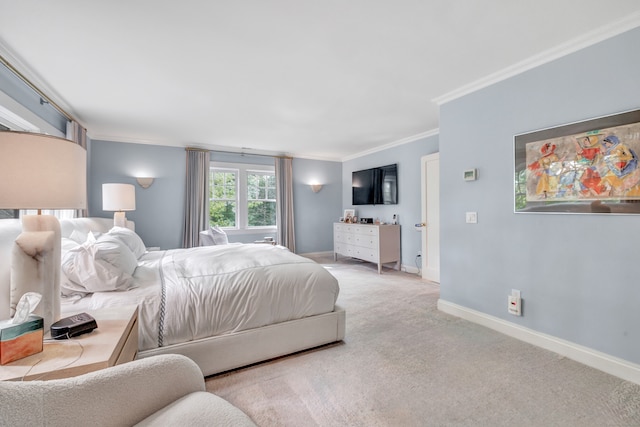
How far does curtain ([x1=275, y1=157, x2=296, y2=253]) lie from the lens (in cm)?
602

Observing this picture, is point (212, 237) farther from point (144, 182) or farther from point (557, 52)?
point (557, 52)

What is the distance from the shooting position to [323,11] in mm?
1812

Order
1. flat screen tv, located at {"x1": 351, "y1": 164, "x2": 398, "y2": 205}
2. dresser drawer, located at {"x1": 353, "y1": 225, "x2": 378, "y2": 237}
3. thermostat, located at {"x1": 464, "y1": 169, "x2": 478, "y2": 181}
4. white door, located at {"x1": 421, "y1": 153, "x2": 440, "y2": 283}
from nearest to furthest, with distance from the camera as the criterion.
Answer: thermostat, located at {"x1": 464, "y1": 169, "x2": 478, "y2": 181}
white door, located at {"x1": 421, "y1": 153, "x2": 440, "y2": 283}
dresser drawer, located at {"x1": 353, "y1": 225, "x2": 378, "y2": 237}
flat screen tv, located at {"x1": 351, "y1": 164, "x2": 398, "y2": 205}

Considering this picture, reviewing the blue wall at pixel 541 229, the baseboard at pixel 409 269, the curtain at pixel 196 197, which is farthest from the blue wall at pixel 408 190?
the curtain at pixel 196 197

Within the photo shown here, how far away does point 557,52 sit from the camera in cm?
224

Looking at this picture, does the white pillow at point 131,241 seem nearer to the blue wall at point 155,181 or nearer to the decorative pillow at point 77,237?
the decorative pillow at point 77,237

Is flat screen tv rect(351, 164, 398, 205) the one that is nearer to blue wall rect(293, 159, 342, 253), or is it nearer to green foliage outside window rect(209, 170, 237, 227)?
blue wall rect(293, 159, 342, 253)

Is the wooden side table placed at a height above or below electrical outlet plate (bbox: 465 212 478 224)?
below

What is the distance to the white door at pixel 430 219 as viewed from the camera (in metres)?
4.43

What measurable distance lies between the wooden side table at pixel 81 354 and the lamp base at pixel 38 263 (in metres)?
0.14

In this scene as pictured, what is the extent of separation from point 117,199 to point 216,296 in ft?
9.60

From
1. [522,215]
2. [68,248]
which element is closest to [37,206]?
[68,248]

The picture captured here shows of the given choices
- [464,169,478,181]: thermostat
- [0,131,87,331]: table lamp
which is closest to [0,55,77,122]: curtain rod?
[0,131,87,331]: table lamp

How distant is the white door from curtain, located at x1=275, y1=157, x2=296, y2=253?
2769mm
